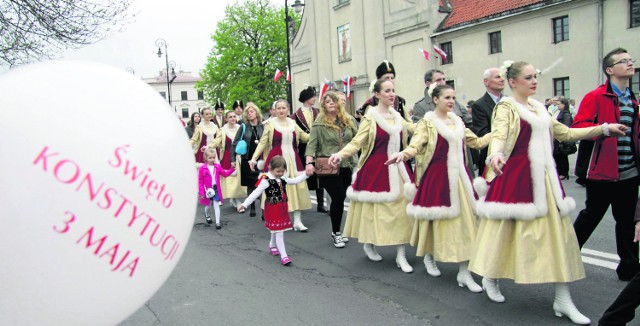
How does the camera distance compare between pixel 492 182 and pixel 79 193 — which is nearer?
pixel 79 193

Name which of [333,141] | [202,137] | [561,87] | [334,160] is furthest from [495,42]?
[334,160]

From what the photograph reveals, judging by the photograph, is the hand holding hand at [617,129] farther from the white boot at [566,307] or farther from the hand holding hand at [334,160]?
the hand holding hand at [334,160]

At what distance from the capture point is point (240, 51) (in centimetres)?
4625

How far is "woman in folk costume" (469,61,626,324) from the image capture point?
3.91 m

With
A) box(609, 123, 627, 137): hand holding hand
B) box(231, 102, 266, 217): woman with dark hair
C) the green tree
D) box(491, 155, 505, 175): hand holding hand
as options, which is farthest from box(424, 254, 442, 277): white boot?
the green tree

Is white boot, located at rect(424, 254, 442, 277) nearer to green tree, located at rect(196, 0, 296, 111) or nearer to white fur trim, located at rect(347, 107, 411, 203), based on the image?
white fur trim, located at rect(347, 107, 411, 203)

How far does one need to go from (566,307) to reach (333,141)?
3.75m

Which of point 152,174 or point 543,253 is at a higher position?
point 152,174

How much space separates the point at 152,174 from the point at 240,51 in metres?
45.8

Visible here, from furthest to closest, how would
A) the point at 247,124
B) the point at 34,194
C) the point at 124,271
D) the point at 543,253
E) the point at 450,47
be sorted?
1. the point at 450,47
2. the point at 247,124
3. the point at 543,253
4. the point at 124,271
5. the point at 34,194

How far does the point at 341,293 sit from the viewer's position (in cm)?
498

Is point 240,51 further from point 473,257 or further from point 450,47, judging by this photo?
point 473,257

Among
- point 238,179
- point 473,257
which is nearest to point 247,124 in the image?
point 238,179

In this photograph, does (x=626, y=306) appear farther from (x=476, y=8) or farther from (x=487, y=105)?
(x=476, y=8)
